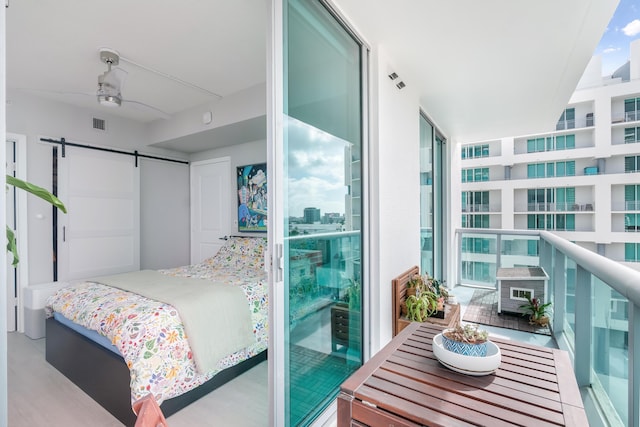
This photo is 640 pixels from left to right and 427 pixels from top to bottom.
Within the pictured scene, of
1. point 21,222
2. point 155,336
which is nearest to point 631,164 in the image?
point 155,336

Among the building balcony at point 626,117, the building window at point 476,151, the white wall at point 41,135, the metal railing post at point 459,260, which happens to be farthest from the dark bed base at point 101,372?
the building balcony at point 626,117

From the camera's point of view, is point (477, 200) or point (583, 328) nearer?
point (583, 328)

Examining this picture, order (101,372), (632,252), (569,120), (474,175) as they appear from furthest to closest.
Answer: (474,175) < (569,120) < (632,252) < (101,372)

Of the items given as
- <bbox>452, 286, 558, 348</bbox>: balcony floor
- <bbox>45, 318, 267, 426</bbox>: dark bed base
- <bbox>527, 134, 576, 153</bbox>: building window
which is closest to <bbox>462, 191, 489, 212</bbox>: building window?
<bbox>527, 134, 576, 153</bbox>: building window

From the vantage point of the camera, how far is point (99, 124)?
13.3ft

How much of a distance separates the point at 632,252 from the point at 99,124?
511 inches

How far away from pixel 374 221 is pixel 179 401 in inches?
74.9

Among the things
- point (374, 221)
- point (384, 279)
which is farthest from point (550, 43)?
point (384, 279)

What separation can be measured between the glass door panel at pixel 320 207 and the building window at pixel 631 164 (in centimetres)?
1262

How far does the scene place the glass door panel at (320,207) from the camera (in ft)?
5.22

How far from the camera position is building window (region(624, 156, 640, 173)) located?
31.9ft

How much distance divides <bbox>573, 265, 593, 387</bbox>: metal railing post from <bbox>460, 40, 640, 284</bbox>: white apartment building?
25.8 ft

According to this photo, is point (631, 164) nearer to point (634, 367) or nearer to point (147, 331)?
point (634, 367)

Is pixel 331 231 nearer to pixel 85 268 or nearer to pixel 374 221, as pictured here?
pixel 374 221
